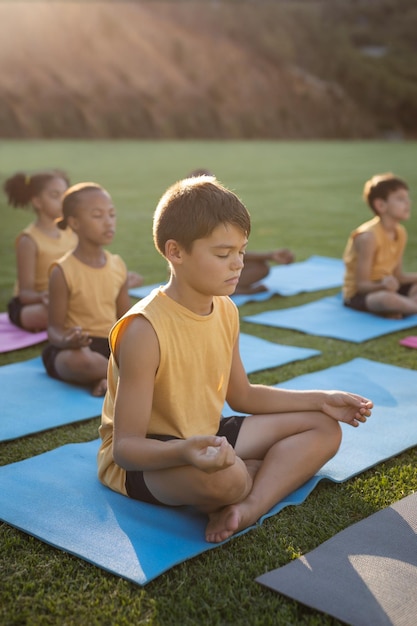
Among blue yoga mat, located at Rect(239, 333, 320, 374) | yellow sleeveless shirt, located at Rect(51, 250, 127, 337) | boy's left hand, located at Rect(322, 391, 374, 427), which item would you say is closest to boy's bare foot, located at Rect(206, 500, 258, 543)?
boy's left hand, located at Rect(322, 391, 374, 427)

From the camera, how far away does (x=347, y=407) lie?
249 centimetres

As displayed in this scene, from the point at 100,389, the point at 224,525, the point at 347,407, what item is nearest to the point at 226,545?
the point at 224,525

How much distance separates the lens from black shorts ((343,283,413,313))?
5.21m

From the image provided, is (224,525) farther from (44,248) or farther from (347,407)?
(44,248)

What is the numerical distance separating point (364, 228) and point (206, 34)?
41.9 m

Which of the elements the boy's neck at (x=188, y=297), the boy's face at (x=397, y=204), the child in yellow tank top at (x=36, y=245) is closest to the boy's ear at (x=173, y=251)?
the boy's neck at (x=188, y=297)

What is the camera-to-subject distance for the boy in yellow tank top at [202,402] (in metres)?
2.21

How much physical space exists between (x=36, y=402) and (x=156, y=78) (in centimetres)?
3568

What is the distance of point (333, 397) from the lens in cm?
250

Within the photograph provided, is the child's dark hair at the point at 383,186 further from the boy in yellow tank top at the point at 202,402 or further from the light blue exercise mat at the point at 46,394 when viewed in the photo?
the boy in yellow tank top at the point at 202,402

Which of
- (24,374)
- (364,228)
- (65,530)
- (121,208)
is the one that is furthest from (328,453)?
(121,208)

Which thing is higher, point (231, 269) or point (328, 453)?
point (231, 269)

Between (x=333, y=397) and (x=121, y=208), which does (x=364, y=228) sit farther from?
(x=121, y=208)

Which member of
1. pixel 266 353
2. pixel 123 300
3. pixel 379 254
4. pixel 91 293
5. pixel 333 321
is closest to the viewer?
pixel 91 293
